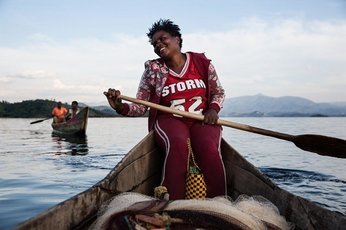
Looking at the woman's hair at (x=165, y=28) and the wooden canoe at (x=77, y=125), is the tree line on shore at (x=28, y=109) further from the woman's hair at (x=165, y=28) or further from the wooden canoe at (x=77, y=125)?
the woman's hair at (x=165, y=28)

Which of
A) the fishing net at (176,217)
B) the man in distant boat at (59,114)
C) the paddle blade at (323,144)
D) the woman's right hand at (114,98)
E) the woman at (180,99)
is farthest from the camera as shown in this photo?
the man in distant boat at (59,114)

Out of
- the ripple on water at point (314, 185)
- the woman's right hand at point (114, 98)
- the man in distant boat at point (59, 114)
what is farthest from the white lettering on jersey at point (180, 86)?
the man in distant boat at point (59, 114)

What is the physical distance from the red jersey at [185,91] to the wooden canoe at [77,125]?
14.5 m

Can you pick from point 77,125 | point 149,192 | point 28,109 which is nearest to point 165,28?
point 149,192

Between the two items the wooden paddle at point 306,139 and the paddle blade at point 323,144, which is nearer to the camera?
the wooden paddle at point 306,139

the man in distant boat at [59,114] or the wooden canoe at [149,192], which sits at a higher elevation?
the man in distant boat at [59,114]

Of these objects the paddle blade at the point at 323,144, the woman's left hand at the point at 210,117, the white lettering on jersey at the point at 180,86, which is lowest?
the paddle blade at the point at 323,144

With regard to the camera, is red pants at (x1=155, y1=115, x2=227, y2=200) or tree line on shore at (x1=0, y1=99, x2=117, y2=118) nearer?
red pants at (x1=155, y1=115, x2=227, y2=200)

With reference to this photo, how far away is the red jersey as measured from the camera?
156 inches

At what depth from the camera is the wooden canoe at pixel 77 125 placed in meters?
18.2

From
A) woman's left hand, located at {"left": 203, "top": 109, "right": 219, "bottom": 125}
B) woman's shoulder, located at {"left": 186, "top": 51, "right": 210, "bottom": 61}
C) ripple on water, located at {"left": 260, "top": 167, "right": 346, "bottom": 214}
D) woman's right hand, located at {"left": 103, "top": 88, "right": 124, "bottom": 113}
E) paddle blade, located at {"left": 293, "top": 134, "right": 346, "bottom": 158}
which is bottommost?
ripple on water, located at {"left": 260, "top": 167, "right": 346, "bottom": 214}

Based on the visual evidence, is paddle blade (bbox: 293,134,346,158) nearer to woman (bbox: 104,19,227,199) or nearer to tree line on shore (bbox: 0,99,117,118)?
woman (bbox: 104,19,227,199)

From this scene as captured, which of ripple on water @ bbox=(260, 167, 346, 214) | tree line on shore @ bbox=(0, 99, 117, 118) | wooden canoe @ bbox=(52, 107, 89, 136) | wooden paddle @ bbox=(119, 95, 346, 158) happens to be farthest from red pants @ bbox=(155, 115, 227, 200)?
tree line on shore @ bbox=(0, 99, 117, 118)

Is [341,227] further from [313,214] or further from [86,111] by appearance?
[86,111]
